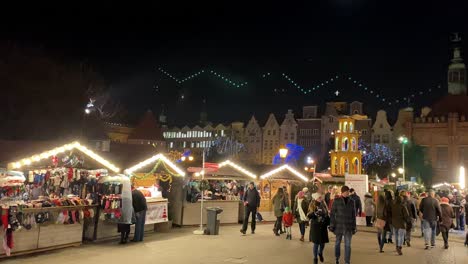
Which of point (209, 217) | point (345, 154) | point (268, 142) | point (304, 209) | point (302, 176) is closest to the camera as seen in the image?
point (304, 209)

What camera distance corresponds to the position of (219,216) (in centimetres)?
1888

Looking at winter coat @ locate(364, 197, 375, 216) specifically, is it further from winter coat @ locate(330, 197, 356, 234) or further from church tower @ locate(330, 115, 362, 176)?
church tower @ locate(330, 115, 362, 176)

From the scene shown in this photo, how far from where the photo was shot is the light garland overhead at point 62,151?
11.9 m

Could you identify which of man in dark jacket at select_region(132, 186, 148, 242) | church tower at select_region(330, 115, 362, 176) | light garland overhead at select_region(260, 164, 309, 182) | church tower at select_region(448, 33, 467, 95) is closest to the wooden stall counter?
light garland overhead at select_region(260, 164, 309, 182)

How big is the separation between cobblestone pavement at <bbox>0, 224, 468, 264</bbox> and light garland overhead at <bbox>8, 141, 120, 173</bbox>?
252cm

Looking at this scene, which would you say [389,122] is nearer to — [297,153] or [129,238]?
[297,153]

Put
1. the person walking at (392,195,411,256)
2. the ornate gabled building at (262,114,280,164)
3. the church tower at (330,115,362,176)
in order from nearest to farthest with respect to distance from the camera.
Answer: the person walking at (392,195,411,256) → the church tower at (330,115,362,176) → the ornate gabled building at (262,114,280,164)

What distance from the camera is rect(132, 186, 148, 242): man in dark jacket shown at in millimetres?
13266

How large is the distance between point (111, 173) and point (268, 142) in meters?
64.1

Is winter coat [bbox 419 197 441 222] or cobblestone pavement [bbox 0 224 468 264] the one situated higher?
winter coat [bbox 419 197 441 222]

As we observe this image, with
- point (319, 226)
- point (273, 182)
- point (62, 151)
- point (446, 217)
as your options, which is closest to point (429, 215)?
point (446, 217)

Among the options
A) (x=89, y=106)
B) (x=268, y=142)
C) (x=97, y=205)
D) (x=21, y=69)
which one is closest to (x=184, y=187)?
(x=97, y=205)

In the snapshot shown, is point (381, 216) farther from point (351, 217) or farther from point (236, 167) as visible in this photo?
point (236, 167)

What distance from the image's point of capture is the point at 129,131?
236 ft
